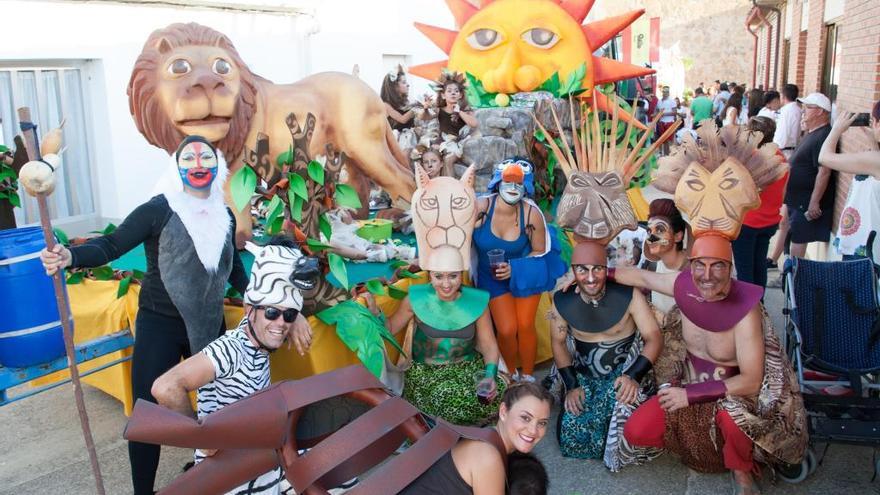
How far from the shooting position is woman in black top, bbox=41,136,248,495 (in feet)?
10.2

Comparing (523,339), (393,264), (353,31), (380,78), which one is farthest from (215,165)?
(380,78)

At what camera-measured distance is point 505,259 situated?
4.40 metres

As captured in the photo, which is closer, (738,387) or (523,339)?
(738,387)

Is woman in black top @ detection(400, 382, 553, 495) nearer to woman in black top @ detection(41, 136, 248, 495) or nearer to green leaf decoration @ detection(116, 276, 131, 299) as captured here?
woman in black top @ detection(41, 136, 248, 495)

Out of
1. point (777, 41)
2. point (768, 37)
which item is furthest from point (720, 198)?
point (768, 37)

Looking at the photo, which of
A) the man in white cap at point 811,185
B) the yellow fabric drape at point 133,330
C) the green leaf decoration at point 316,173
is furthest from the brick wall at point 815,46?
the green leaf decoration at point 316,173

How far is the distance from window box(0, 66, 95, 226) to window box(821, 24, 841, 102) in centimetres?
847

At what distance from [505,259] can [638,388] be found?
117cm

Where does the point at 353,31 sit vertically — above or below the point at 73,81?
above

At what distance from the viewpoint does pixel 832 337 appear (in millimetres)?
3801

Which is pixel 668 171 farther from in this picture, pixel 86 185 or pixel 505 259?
pixel 86 185

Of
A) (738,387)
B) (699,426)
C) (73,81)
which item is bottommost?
(699,426)

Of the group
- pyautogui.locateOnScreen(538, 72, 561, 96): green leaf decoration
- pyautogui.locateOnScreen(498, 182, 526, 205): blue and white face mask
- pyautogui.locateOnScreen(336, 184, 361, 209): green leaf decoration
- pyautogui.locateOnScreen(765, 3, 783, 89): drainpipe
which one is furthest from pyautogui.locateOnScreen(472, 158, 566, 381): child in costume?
pyautogui.locateOnScreen(765, 3, 783, 89): drainpipe

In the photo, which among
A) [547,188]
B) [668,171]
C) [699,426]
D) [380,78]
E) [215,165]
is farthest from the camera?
[380,78]
